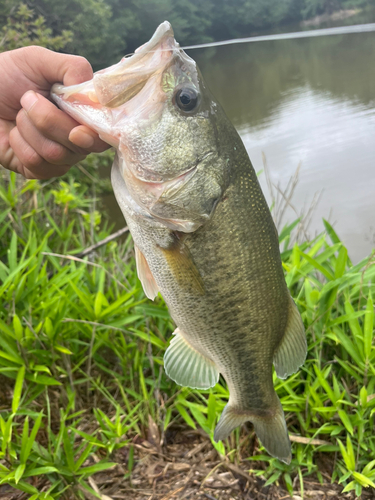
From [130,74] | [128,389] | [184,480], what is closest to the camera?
[130,74]

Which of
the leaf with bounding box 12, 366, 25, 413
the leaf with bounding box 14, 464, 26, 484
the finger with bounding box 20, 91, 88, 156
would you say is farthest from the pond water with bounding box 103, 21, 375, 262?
the leaf with bounding box 14, 464, 26, 484

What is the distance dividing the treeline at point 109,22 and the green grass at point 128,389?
11.5ft

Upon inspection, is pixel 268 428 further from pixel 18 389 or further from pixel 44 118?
pixel 44 118

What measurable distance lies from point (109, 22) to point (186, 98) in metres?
9.85

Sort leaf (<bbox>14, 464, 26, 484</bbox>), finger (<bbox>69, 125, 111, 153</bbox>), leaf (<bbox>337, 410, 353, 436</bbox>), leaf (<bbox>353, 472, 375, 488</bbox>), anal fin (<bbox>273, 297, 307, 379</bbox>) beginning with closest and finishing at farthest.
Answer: finger (<bbox>69, 125, 111, 153</bbox>) → anal fin (<bbox>273, 297, 307, 379</bbox>) → leaf (<bbox>14, 464, 26, 484</bbox>) → leaf (<bbox>353, 472, 375, 488</bbox>) → leaf (<bbox>337, 410, 353, 436</bbox>)

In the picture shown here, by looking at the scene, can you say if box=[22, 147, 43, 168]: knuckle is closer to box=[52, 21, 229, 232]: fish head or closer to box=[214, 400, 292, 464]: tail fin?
box=[52, 21, 229, 232]: fish head

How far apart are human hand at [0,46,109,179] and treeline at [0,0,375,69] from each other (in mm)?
3220

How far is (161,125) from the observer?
120 cm

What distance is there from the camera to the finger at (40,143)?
1410 millimetres

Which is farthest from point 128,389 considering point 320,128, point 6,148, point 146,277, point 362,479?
point 320,128

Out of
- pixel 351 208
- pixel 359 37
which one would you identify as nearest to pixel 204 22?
pixel 351 208

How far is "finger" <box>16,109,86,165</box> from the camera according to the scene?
141 centimetres

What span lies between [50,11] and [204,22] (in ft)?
23.8

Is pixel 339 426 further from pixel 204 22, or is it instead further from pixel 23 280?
pixel 204 22
